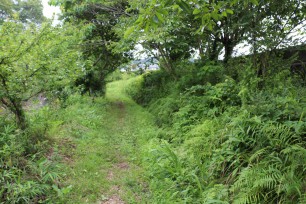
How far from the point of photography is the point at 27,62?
439cm

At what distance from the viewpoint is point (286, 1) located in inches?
222

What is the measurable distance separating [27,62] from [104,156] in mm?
2650

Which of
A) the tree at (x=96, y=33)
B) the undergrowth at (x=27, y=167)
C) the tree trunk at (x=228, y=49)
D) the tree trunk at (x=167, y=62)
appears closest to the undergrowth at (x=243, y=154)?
the undergrowth at (x=27, y=167)

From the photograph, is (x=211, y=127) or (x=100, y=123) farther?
(x=100, y=123)

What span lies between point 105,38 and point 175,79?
453 centimetres

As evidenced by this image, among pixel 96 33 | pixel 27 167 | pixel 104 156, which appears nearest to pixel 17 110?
pixel 27 167

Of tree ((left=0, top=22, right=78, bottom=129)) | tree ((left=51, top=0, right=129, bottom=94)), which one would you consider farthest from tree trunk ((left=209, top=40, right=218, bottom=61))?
tree ((left=0, top=22, right=78, bottom=129))

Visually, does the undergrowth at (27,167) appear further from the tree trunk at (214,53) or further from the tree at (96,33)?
the tree trunk at (214,53)

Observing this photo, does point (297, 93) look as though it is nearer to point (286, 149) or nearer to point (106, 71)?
point (286, 149)

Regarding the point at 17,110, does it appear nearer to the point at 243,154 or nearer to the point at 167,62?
the point at 243,154

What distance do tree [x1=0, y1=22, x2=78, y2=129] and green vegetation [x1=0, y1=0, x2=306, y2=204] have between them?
0.06ft

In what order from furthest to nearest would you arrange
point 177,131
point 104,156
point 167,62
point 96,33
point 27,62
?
point 96,33 < point 167,62 < point 177,131 < point 104,156 < point 27,62

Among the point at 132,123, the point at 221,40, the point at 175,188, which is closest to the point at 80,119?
the point at 132,123

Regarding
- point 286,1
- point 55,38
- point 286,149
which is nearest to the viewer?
point 286,149
